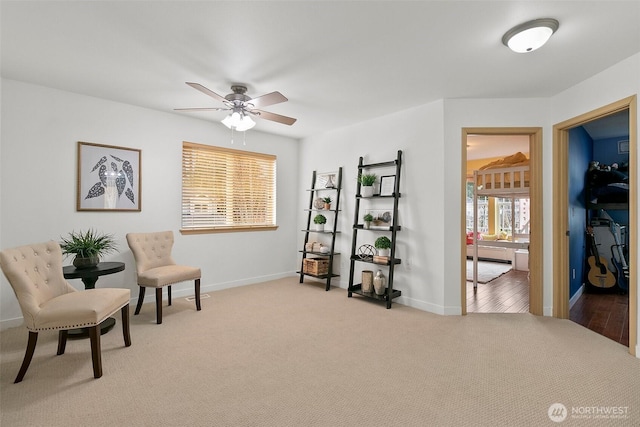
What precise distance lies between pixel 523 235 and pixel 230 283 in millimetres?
6628

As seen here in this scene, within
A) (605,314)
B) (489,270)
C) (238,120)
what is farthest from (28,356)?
(489,270)

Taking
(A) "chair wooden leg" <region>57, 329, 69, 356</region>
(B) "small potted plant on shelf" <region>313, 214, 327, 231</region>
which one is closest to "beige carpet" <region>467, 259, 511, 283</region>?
(B) "small potted plant on shelf" <region>313, 214, 327, 231</region>

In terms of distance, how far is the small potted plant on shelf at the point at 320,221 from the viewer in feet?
16.1

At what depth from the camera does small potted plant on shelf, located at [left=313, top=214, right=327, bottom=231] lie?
194 inches

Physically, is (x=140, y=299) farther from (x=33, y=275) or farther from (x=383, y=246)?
(x=383, y=246)

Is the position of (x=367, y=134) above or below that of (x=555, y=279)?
above

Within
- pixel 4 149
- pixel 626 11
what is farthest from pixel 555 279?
pixel 4 149

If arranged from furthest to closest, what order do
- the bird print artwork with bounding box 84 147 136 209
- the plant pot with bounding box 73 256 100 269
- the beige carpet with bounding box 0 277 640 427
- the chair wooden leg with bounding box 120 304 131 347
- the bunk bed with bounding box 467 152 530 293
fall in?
the bunk bed with bounding box 467 152 530 293
the bird print artwork with bounding box 84 147 136 209
the plant pot with bounding box 73 256 100 269
the chair wooden leg with bounding box 120 304 131 347
the beige carpet with bounding box 0 277 640 427

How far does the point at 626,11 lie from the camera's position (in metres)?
1.98

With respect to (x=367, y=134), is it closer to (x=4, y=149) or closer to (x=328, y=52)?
(x=328, y=52)

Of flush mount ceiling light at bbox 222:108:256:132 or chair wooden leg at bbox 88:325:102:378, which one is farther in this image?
flush mount ceiling light at bbox 222:108:256:132

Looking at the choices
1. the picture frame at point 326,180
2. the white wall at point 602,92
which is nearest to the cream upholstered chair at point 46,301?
the picture frame at point 326,180

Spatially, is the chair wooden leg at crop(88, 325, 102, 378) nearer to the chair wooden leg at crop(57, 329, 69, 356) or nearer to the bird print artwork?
the chair wooden leg at crop(57, 329, 69, 356)

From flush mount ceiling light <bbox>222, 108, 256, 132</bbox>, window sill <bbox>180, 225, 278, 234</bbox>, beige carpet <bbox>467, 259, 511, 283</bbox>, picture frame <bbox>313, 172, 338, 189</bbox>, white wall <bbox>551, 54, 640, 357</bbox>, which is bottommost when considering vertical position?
beige carpet <bbox>467, 259, 511, 283</bbox>
